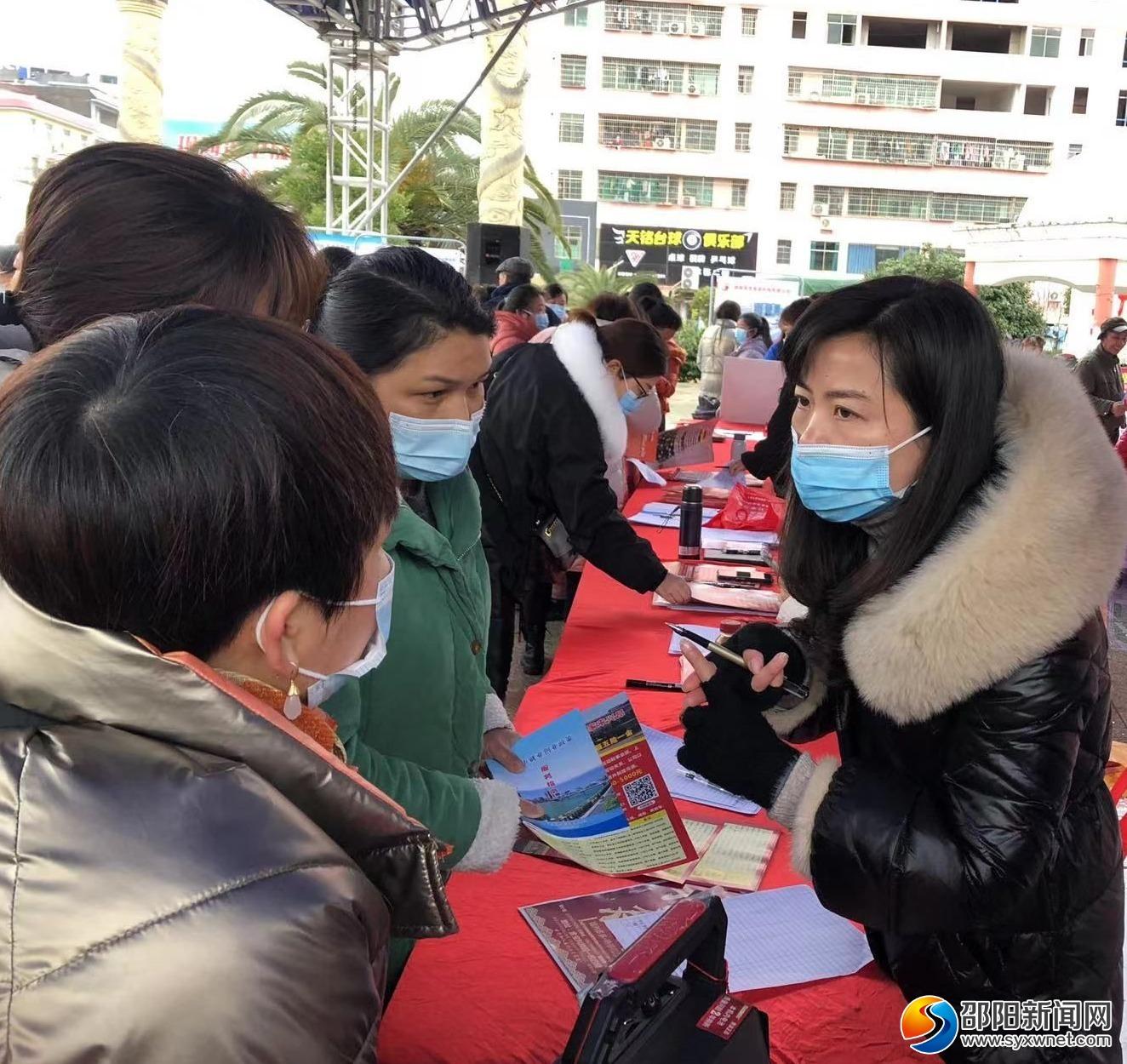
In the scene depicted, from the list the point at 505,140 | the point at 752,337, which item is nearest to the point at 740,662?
the point at 752,337

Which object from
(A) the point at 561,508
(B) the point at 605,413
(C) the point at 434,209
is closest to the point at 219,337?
(A) the point at 561,508

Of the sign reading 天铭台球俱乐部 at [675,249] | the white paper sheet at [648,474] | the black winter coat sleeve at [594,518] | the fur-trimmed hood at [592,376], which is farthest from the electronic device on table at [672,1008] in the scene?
the sign reading 天铭台球俱乐部 at [675,249]

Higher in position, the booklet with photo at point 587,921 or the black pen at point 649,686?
the booklet with photo at point 587,921

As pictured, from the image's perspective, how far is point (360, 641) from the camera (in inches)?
33.6

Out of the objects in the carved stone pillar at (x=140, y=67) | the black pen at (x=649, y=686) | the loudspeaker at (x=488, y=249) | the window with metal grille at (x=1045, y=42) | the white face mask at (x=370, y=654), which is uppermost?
the window with metal grille at (x=1045, y=42)

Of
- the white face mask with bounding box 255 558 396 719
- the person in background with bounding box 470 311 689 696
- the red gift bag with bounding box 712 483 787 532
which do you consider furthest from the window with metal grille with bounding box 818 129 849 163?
the white face mask with bounding box 255 558 396 719

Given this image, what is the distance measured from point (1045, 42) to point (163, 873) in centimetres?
4304

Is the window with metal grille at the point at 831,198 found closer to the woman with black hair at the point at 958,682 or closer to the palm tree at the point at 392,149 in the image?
the palm tree at the point at 392,149

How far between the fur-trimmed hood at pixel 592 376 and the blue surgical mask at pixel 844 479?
1.50 meters

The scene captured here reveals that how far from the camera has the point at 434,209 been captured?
16.0 metres

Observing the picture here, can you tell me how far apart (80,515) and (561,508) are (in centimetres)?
225

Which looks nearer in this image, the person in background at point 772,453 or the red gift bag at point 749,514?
the red gift bag at point 749,514

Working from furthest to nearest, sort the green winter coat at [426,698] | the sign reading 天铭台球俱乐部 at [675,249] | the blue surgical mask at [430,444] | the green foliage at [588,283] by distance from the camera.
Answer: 1. the sign reading 天铭台球俱乐部 at [675,249]
2. the green foliage at [588,283]
3. the blue surgical mask at [430,444]
4. the green winter coat at [426,698]

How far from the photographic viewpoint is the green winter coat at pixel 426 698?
45.3 inches
